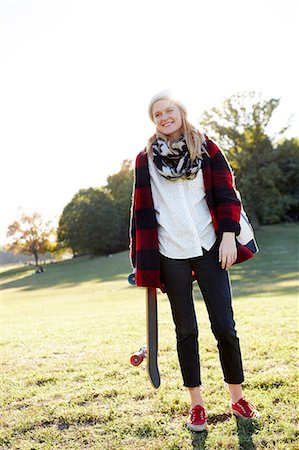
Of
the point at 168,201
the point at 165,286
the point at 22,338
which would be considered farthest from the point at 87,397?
the point at 22,338

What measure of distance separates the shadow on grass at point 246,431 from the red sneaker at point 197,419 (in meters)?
0.21

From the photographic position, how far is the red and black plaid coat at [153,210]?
294 centimetres

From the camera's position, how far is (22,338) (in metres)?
6.68

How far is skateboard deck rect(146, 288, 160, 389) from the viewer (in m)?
3.12

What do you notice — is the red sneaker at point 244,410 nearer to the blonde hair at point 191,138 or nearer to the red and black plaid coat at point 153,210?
the red and black plaid coat at point 153,210

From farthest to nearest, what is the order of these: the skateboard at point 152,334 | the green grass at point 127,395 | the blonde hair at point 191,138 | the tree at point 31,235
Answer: the tree at point 31,235 < the skateboard at point 152,334 < the blonde hair at point 191,138 < the green grass at point 127,395

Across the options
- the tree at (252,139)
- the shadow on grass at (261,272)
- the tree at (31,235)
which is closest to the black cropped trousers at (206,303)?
the shadow on grass at (261,272)

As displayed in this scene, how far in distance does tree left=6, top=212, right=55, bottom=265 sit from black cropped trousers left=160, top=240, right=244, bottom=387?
185 feet

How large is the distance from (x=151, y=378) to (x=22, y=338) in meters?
4.04

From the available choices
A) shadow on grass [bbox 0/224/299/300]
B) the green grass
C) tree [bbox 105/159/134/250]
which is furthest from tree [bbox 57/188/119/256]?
the green grass

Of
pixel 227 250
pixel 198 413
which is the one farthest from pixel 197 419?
pixel 227 250

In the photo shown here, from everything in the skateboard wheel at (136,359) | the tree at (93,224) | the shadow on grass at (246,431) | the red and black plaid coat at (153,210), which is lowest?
the shadow on grass at (246,431)

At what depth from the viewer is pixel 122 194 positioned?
169 ft

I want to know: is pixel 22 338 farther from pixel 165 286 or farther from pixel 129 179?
pixel 129 179
